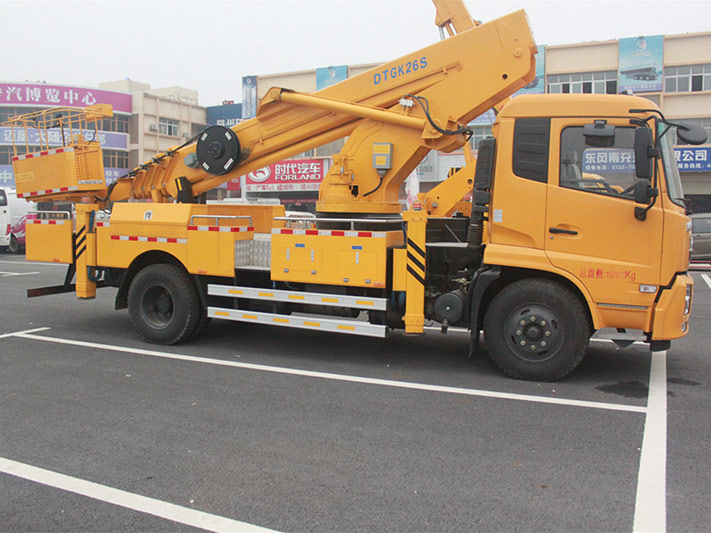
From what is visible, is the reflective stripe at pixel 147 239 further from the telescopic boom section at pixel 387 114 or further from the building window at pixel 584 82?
the building window at pixel 584 82

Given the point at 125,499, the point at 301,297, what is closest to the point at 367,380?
the point at 301,297

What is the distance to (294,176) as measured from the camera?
4188 cm

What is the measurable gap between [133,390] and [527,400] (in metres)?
3.73

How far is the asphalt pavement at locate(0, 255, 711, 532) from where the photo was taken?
3.56 metres

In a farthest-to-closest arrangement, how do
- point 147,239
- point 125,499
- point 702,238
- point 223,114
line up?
point 223,114 → point 702,238 → point 147,239 → point 125,499

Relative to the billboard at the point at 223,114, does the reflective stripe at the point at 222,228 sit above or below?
below

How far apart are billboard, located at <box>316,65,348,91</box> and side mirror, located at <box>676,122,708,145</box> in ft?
122

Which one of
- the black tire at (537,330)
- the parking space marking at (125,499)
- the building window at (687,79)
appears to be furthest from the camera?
the building window at (687,79)

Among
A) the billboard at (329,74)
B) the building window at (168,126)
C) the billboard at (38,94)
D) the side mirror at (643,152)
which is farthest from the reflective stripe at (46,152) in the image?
the building window at (168,126)

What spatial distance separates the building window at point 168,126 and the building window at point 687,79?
41.3 meters

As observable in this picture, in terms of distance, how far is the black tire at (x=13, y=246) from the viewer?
24.1 meters

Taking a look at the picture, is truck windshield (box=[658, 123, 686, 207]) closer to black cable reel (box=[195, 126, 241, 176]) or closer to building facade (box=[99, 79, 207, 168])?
black cable reel (box=[195, 126, 241, 176])

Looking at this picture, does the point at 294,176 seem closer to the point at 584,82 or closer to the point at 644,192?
the point at 584,82

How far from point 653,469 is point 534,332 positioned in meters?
2.09
